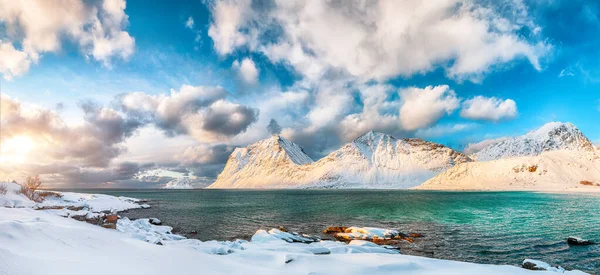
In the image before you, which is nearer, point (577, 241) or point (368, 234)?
point (577, 241)

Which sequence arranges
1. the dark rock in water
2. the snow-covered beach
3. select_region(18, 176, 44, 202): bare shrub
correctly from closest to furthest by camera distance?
the snow-covered beach, the dark rock in water, select_region(18, 176, 44, 202): bare shrub

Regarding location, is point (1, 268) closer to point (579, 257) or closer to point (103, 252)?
point (103, 252)

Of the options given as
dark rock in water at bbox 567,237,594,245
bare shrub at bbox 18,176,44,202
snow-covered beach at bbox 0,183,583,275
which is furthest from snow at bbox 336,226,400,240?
bare shrub at bbox 18,176,44,202

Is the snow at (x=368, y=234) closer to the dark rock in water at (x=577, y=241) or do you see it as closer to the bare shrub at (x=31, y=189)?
the dark rock in water at (x=577, y=241)

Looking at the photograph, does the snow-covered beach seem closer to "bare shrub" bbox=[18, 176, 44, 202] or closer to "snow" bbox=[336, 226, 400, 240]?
"snow" bbox=[336, 226, 400, 240]

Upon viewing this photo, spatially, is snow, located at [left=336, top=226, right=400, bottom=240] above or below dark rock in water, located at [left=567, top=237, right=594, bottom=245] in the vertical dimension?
below

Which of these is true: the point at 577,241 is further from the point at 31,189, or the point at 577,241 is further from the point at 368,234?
the point at 31,189


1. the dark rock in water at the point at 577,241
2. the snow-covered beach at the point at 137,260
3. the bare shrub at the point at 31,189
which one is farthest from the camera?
the bare shrub at the point at 31,189

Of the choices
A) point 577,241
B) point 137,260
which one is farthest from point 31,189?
point 577,241

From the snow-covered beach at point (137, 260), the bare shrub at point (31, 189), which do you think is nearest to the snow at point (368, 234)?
the snow-covered beach at point (137, 260)

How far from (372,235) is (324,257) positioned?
17.4m

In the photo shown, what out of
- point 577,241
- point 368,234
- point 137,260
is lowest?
point 368,234

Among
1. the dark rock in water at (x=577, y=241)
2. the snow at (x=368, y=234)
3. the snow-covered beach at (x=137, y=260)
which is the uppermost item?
the snow-covered beach at (x=137, y=260)

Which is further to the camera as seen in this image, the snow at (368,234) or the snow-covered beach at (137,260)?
the snow at (368,234)
